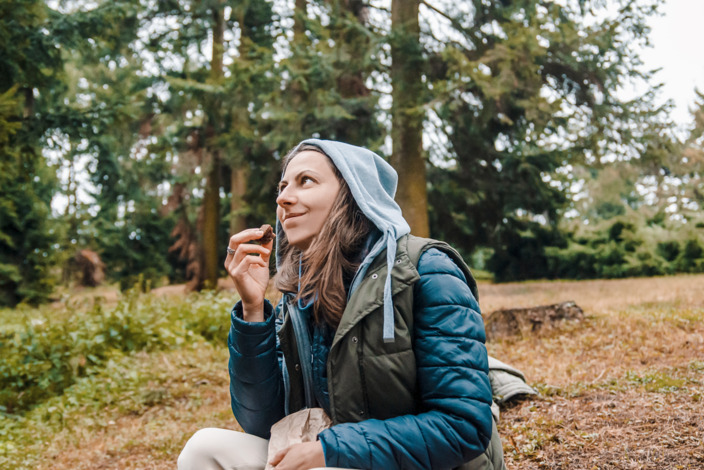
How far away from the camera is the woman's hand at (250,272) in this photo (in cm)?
198

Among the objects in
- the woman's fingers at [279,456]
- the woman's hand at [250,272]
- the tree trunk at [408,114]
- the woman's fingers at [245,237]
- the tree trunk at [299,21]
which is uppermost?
the tree trunk at [299,21]

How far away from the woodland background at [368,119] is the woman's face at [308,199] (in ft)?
16.4

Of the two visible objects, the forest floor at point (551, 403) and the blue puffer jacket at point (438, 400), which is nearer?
the blue puffer jacket at point (438, 400)

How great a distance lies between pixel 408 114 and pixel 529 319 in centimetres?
403

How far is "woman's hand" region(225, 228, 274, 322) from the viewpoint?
198 cm

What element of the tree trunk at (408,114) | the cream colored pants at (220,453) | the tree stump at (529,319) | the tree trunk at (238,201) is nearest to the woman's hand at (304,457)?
the cream colored pants at (220,453)

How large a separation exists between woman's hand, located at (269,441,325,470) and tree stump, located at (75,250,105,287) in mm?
19578

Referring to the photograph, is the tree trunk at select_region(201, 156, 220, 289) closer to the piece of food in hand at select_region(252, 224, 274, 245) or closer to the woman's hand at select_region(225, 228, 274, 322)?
the piece of food in hand at select_region(252, 224, 274, 245)

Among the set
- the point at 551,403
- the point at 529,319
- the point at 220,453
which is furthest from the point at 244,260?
the point at 529,319

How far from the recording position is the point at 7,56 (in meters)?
7.83

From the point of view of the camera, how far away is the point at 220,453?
1926 mm

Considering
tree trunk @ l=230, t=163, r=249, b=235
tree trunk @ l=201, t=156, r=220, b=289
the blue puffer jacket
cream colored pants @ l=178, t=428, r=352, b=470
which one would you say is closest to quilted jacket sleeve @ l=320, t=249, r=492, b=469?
the blue puffer jacket

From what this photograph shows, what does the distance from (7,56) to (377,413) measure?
8191 millimetres

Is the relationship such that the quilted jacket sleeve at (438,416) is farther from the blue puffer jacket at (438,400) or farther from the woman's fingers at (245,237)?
the woman's fingers at (245,237)
